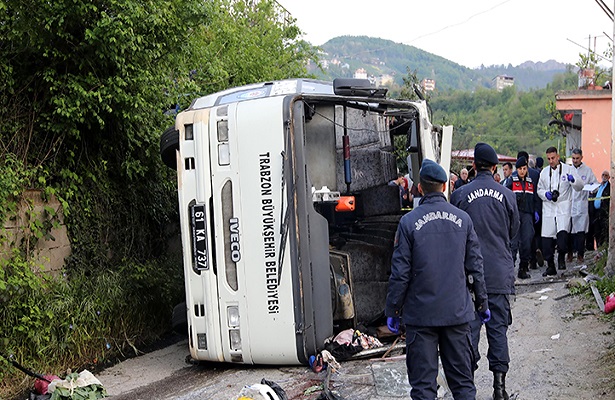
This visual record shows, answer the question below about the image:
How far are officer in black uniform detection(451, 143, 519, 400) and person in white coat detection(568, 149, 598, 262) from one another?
5240 mm

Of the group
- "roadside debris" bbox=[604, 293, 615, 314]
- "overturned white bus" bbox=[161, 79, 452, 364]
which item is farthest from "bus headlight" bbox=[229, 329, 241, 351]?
"roadside debris" bbox=[604, 293, 615, 314]

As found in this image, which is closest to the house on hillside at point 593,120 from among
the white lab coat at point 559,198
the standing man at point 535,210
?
the standing man at point 535,210

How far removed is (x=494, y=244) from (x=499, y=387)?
111 cm

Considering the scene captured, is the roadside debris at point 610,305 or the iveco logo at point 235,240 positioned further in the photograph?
the roadside debris at point 610,305

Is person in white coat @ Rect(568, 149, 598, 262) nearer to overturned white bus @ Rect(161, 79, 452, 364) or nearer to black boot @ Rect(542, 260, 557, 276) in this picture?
black boot @ Rect(542, 260, 557, 276)

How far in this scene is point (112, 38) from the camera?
768 cm

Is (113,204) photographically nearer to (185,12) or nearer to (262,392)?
(185,12)

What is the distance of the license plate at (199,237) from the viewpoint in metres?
6.79

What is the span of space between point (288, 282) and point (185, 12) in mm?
3849

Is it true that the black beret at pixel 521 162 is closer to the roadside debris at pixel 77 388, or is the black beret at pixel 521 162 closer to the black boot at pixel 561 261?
the black boot at pixel 561 261

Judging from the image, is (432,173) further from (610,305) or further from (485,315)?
(610,305)

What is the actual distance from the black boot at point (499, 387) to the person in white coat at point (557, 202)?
543 cm

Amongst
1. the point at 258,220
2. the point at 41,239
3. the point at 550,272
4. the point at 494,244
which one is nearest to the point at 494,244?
the point at 494,244

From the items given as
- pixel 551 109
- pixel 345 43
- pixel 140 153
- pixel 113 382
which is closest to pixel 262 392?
pixel 113 382
